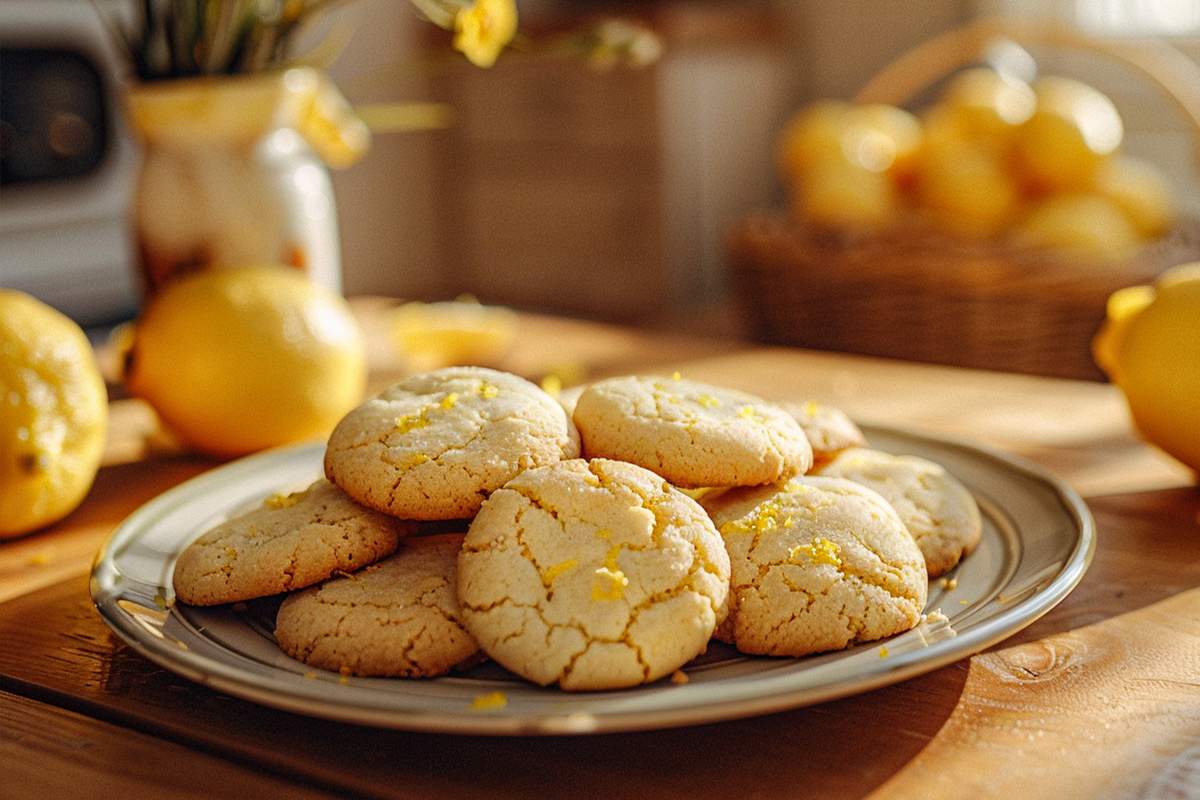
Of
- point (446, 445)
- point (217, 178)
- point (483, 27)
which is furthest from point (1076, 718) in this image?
point (217, 178)

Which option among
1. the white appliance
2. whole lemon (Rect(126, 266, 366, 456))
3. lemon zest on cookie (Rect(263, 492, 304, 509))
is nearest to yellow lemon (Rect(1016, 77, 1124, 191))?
whole lemon (Rect(126, 266, 366, 456))

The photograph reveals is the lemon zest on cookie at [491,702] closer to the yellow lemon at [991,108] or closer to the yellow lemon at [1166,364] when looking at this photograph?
the yellow lemon at [1166,364]

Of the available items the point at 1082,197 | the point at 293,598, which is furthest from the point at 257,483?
the point at 1082,197

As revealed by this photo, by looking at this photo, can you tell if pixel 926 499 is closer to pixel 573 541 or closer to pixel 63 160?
pixel 573 541

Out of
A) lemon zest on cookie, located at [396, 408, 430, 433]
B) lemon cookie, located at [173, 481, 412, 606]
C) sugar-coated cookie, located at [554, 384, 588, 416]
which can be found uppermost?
lemon zest on cookie, located at [396, 408, 430, 433]

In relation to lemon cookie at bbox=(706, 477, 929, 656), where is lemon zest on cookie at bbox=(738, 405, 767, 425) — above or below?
above

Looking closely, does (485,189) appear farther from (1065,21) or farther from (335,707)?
(335,707)

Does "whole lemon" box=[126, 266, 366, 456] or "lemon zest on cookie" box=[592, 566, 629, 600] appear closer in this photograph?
"lemon zest on cookie" box=[592, 566, 629, 600]

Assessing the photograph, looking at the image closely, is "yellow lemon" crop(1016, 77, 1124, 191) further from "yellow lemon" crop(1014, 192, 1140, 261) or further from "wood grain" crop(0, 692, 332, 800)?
"wood grain" crop(0, 692, 332, 800)
